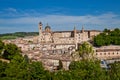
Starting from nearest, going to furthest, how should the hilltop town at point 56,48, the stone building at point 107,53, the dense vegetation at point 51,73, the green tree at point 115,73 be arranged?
the dense vegetation at point 51,73, the green tree at point 115,73, the hilltop town at point 56,48, the stone building at point 107,53

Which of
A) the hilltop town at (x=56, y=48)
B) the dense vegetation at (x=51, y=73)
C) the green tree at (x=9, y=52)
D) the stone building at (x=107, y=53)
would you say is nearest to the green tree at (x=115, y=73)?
the dense vegetation at (x=51, y=73)

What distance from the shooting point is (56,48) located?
63344 millimetres

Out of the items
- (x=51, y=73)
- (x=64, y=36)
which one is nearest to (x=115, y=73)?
(x=51, y=73)

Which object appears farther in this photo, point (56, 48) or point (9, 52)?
point (56, 48)

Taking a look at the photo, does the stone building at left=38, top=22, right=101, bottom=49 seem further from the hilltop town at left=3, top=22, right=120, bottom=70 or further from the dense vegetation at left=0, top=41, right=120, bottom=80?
the dense vegetation at left=0, top=41, right=120, bottom=80

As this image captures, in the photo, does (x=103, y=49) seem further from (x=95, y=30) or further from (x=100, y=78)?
(x=95, y=30)

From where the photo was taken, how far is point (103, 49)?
183ft

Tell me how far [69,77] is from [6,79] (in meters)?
6.16

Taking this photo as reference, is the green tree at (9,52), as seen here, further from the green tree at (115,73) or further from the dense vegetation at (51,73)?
the green tree at (115,73)

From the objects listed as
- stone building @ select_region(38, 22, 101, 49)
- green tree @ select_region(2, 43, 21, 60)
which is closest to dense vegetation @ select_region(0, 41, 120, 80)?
green tree @ select_region(2, 43, 21, 60)

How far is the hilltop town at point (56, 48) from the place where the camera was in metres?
47.2

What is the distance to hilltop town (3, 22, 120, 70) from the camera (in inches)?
1859

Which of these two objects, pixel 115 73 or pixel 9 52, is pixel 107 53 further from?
pixel 115 73

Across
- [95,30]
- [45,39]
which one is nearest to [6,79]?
[45,39]
